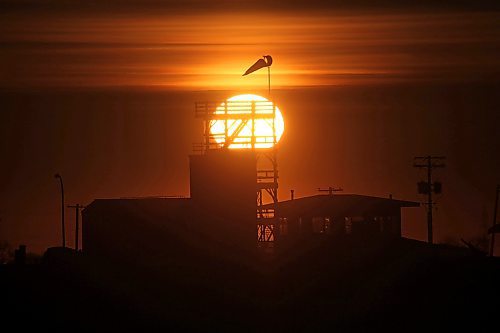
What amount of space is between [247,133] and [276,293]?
23850 millimetres

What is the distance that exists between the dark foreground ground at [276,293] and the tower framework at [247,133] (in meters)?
11.1

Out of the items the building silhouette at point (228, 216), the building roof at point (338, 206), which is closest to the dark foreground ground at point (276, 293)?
the building silhouette at point (228, 216)

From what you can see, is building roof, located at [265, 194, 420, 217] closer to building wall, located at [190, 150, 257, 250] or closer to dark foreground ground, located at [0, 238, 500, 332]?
building wall, located at [190, 150, 257, 250]

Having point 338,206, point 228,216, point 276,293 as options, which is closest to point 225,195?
point 228,216

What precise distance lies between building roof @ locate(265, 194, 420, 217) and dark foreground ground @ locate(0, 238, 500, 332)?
12.5 metres

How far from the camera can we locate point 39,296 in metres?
47.8

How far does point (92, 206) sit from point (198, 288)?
32540 millimetres

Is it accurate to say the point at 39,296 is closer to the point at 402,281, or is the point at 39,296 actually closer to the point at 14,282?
the point at 14,282

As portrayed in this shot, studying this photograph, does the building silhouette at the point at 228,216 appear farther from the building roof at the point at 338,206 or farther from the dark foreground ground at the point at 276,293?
the dark foreground ground at the point at 276,293

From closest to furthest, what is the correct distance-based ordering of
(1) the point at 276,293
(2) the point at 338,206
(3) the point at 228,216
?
(1) the point at 276,293
(3) the point at 228,216
(2) the point at 338,206

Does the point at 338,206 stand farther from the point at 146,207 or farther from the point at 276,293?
the point at 276,293

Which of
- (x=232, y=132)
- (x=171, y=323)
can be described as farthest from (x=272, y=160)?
(x=171, y=323)

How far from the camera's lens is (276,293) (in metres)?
47.8

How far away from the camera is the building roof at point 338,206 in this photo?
2840 inches
